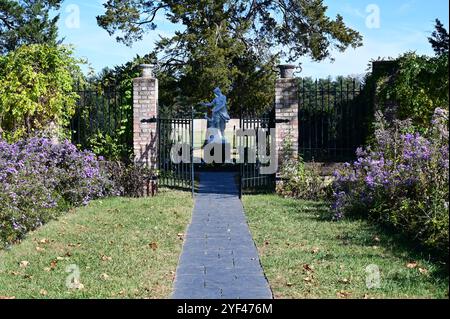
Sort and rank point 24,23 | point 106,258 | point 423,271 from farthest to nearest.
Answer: point 24,23
point 106,258
point 423,271

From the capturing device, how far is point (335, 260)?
6.84 meters

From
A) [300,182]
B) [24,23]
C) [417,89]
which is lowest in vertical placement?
[300,182]

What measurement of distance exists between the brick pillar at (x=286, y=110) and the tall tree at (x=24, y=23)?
16.8m

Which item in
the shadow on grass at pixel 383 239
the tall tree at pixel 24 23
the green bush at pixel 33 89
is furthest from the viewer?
the tall tree at pixel 24 23

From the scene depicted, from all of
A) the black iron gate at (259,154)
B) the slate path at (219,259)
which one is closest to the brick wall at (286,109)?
the black iron gate at (259,154)

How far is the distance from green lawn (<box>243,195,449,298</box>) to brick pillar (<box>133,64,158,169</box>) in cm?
366

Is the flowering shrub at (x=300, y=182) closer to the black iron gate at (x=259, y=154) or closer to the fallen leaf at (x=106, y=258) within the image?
the black iron gate at (x=259, y=154)

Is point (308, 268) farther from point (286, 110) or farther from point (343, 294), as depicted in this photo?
point (286, 110)

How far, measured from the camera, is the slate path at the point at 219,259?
5779mm

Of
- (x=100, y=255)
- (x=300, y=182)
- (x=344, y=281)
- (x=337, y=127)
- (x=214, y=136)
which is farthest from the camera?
(x=214, y=136)

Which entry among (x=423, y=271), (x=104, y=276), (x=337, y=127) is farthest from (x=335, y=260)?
(x=337, y=127)

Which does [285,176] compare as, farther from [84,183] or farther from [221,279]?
[221,279]

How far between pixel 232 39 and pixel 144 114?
7624 millimetres
